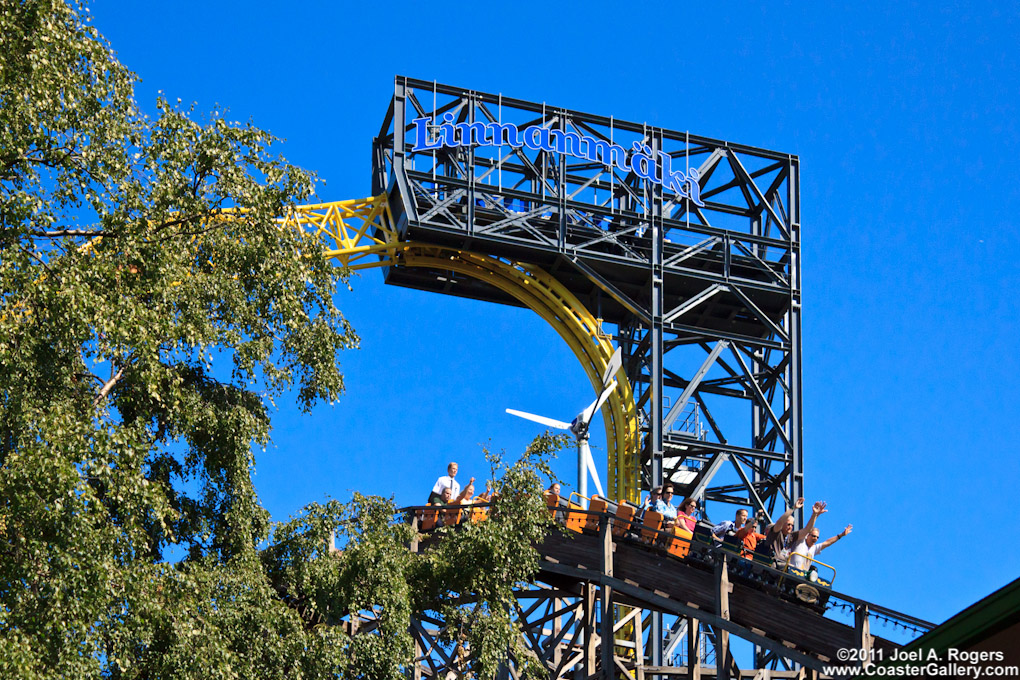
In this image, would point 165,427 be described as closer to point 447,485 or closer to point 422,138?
point 447,485

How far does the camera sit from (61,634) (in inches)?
768

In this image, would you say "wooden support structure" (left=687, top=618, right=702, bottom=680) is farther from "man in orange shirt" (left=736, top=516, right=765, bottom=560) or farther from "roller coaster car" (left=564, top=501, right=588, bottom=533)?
"roller coaster car" (left=564, top=501, right=588, bottom=533)

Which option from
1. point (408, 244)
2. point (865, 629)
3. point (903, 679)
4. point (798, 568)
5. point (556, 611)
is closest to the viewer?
point (903, 679)

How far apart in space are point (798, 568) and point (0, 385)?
12.0 meters

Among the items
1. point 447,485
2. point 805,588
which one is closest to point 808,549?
point 805,588

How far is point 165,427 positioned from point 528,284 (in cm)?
1452

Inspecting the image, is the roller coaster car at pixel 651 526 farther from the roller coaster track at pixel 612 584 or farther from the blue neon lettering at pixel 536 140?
the blue neon lettering at pixel 536 140

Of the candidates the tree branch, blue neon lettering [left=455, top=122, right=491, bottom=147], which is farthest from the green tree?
blue neon lettering [left=455, top=122, right=491, bottom=147]

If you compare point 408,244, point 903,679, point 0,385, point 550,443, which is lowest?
point 903,679

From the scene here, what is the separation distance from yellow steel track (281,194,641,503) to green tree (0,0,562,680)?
32.6 feet

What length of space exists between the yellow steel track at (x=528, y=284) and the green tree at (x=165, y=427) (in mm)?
9923

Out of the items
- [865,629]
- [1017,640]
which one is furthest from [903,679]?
[865,629]

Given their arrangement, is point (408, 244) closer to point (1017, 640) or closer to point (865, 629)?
point (865, 629)

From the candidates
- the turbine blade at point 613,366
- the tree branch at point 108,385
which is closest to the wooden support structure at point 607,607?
the turbine blade at point 613,366
